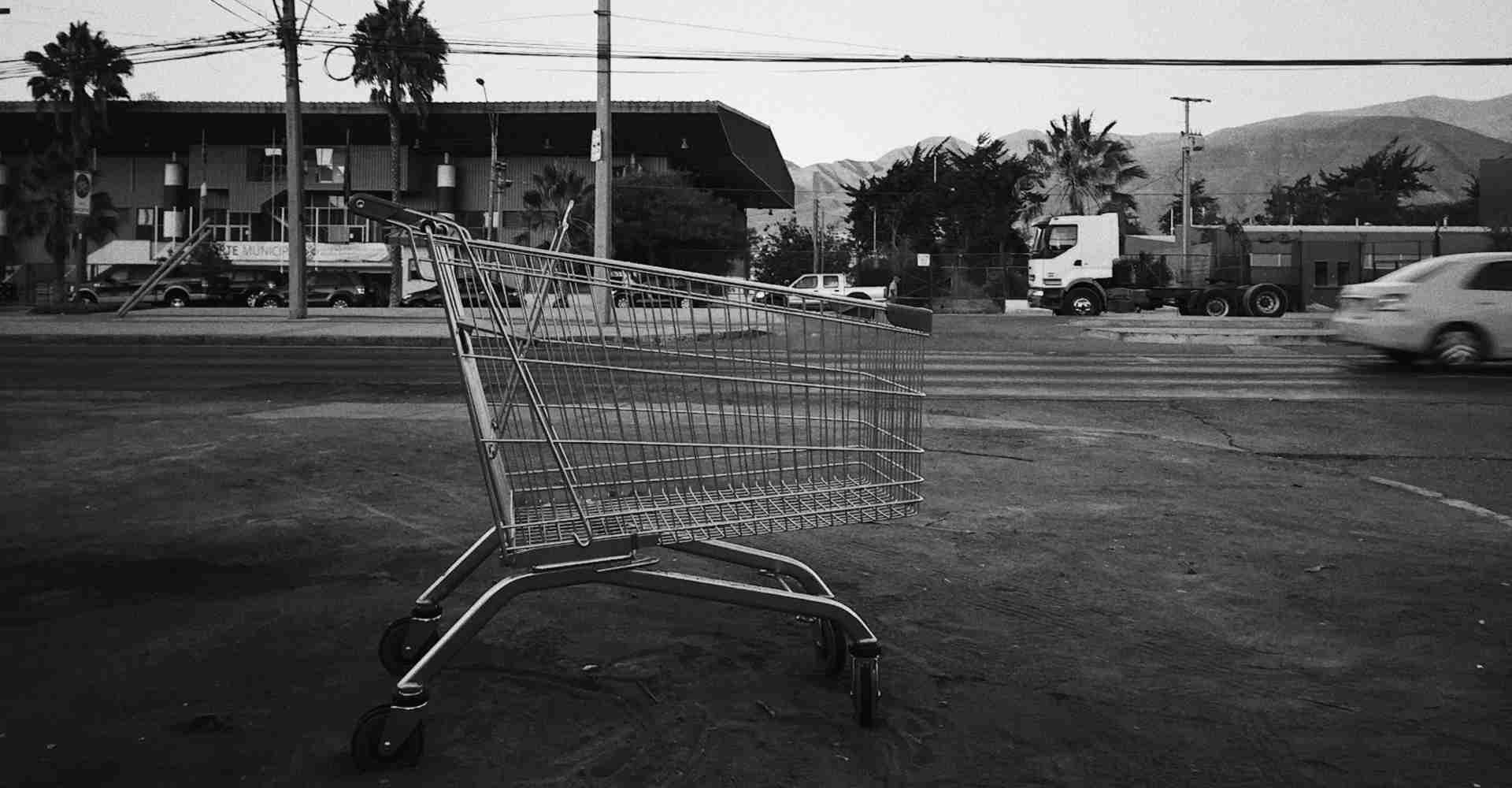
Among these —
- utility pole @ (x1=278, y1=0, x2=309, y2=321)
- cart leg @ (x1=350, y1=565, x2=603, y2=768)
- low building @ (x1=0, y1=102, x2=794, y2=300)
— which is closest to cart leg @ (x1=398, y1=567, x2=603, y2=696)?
cart leg @ (x1=350, y1=565, x2=603, y2=768)

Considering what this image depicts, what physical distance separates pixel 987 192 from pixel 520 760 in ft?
205

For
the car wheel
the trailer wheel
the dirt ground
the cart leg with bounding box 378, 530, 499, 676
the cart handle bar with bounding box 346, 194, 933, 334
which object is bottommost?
the dirt ground

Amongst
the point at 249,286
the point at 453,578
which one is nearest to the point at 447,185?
the point at 249,286

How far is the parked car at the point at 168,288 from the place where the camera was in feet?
137

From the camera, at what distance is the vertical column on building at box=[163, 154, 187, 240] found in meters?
66.5

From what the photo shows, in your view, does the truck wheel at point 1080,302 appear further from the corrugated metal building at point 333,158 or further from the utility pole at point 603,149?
the corrugated metal building at point 333,158

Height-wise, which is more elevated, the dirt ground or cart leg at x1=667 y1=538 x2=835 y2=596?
cart leg at x1=667 y1=538 x2=835 y2=596

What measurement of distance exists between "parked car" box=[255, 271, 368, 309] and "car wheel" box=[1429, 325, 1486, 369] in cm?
3643

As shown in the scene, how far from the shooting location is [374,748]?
2709mm

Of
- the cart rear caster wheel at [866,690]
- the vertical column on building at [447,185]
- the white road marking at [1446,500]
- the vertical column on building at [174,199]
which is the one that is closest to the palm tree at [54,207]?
the vertical column on building at [174,199]

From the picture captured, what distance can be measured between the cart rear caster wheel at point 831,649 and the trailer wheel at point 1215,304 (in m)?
33.6

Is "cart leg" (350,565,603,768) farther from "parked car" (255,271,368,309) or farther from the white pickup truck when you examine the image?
"parked car" (255,271,368,309)

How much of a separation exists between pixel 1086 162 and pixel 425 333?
196 feet

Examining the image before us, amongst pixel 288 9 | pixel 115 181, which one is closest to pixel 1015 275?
pixel 288 9
